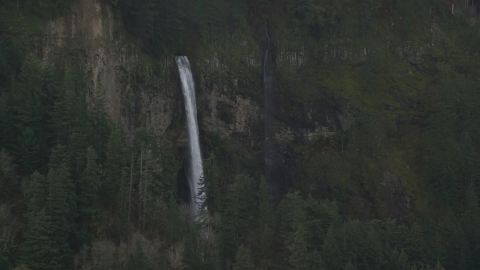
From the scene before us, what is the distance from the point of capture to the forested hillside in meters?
55.6

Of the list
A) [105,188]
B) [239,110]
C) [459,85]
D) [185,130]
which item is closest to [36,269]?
[105,188]

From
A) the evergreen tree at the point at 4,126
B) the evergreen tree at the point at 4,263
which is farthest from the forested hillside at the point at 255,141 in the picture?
the evergreen tree at the point at 4,263

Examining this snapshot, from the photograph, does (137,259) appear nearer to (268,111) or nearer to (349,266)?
(349,266)

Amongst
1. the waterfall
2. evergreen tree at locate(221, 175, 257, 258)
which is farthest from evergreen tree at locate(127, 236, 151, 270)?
the waterfall

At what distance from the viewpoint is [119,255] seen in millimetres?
54062

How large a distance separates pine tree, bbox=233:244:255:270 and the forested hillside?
0.22 m

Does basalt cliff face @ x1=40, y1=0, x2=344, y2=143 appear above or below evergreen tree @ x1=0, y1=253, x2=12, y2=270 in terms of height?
above

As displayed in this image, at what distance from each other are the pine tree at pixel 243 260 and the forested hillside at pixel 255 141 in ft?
0.73

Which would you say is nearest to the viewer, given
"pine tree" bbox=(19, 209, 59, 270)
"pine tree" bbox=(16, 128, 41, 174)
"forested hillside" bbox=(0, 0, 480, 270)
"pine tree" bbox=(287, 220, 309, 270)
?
"pine tree" bbox=(19, 209, 59, 270)

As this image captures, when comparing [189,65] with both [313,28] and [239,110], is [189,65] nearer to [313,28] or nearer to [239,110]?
[239,110]

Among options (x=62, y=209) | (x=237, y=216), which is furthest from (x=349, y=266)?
(x=62, y=209)

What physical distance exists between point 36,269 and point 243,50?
39.8m

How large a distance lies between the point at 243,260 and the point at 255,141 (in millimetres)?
26849

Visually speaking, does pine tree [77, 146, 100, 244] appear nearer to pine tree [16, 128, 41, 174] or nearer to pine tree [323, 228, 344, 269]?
pine tree [16, 128, 41, 174]
